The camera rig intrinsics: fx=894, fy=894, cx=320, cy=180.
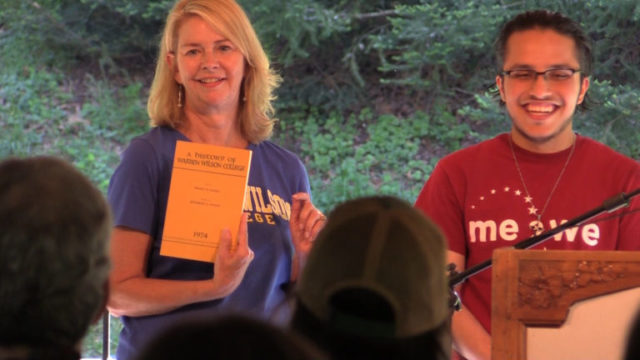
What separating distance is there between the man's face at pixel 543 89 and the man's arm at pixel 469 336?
54 cm

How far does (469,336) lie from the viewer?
7.35 ft

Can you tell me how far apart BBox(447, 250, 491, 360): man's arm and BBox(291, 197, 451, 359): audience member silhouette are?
3.96 feet

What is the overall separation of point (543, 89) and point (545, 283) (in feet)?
2.25

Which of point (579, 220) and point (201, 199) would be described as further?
point (201, 199)

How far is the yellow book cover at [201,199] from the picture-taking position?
89.0 inches

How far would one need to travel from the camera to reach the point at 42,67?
18.8 feet

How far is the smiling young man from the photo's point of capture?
92.8 inches

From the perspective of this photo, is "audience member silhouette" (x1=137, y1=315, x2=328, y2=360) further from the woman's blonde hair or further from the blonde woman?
the woman's blonde hair

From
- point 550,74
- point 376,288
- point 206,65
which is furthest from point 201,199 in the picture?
point 376,288

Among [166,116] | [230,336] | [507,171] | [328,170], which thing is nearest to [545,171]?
[507,171]

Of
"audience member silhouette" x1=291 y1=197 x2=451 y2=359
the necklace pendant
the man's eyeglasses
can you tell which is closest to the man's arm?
the necklace pendant

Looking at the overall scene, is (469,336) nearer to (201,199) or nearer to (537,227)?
(537,227)

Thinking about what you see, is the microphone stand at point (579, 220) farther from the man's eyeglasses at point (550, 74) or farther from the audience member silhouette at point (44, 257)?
the audience member silhouette at point (44, 257)

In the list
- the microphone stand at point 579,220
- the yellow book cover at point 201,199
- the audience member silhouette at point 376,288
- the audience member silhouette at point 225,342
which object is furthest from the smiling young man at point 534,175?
the audience member silhouette at point 225,342
